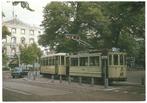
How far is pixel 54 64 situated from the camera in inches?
1724

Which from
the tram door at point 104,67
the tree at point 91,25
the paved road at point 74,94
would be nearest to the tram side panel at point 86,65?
the tram door at point 104,67

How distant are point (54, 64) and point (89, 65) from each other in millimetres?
9632

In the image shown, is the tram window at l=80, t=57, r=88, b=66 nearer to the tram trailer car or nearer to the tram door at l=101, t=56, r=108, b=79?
the tram trailer car

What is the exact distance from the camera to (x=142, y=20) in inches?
1826

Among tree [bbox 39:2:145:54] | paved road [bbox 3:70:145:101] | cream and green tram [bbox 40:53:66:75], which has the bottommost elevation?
paved road [bbox 3:70:145:101]

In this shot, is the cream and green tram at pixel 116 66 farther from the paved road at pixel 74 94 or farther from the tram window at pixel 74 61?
the tram window at pixel 74 61

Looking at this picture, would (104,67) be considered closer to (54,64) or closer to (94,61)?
(94,61)

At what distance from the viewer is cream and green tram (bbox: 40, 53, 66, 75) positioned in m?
41.6

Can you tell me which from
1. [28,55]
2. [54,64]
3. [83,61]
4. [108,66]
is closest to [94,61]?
[108,66]

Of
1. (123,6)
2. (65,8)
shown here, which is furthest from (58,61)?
(123,6)

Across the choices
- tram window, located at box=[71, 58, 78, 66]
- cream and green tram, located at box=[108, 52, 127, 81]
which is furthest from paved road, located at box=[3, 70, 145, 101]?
tram window, located at box=[71, 58, 78, 66]

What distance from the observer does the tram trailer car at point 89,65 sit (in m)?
32.8

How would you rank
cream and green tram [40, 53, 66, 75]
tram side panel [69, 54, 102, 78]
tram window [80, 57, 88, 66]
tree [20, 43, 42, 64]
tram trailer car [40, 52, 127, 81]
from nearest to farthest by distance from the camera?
tram trailer car [40, 52, 127, 81]
tram side panel [69, 54, 102, 78]
tram window [80, 57, 88, 66]
cream and green tram [40, 53, 66, 75]
tree [20, 43, 42, 64]

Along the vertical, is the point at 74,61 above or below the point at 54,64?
above
